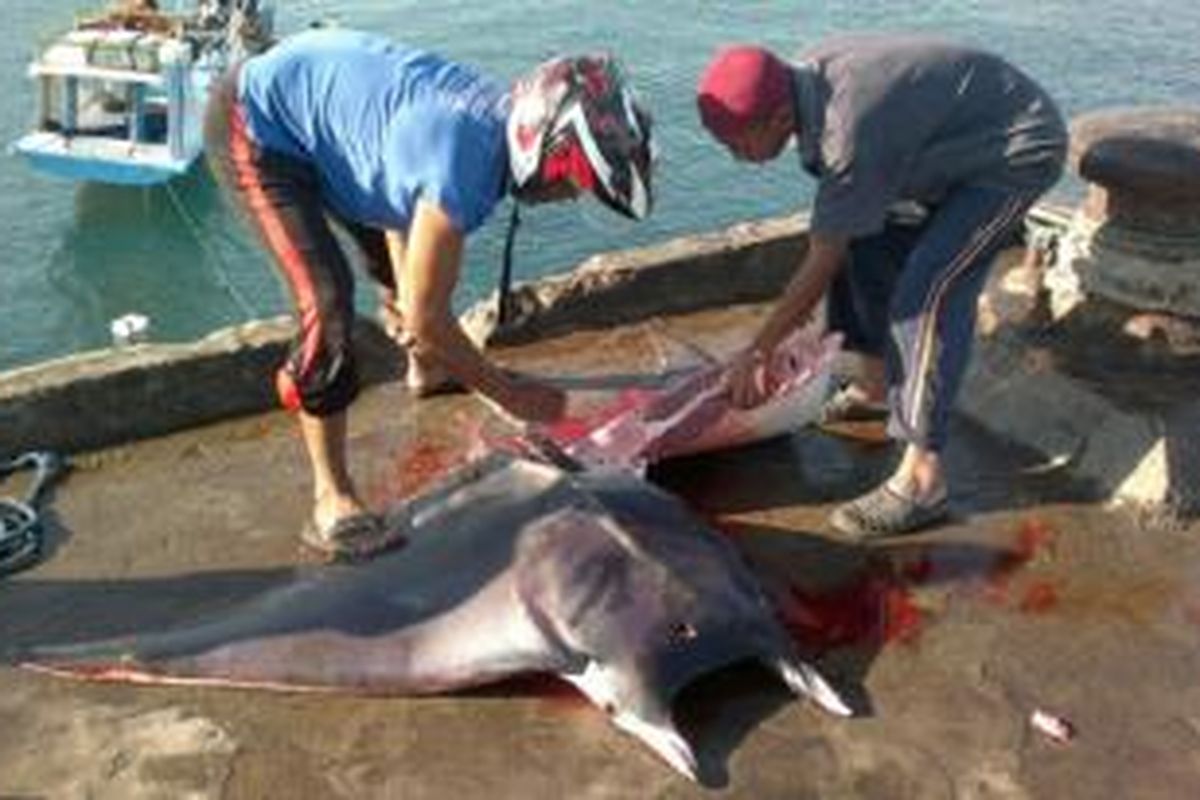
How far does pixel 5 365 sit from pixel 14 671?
50.8 ft

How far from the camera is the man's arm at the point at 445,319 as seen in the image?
473 centimetres

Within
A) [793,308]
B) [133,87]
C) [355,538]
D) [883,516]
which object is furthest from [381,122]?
[133,87]

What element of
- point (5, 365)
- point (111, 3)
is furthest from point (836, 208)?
point (111, 3)

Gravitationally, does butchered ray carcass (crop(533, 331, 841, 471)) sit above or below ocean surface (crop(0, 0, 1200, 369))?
above

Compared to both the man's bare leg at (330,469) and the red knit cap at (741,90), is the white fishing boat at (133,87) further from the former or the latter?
the red knit cap at (741,90)

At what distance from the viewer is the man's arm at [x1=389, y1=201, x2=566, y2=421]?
4.73 m

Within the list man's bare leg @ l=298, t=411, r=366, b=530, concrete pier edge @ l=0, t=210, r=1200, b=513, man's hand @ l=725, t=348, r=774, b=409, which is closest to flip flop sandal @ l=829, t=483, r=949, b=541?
man's hand @ l=725, t=348, r=774, b=409

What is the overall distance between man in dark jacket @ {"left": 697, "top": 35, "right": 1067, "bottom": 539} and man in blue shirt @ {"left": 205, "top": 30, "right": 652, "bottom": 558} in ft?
2.34

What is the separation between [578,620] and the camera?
4699mm

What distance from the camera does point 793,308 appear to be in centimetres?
551

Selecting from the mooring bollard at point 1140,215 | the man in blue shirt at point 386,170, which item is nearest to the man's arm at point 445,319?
the man in blue shirt at point 386,170

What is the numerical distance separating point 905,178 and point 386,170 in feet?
5.81

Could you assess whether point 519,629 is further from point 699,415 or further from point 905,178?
point 905,178

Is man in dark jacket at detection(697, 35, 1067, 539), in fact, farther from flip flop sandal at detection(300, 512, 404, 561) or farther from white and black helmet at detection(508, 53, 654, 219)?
flip flop sandal at detection(300, 512, 404, 561)
